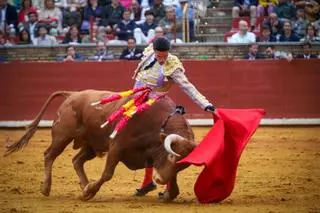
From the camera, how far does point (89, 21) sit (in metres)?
15.8

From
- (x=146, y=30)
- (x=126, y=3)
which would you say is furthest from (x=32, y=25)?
(x=146, y=30)

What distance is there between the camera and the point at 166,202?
7766 millimetres

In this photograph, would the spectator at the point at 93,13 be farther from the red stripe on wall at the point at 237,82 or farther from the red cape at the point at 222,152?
the red cape at the point at 222,152

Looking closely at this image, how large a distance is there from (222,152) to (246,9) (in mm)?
8642

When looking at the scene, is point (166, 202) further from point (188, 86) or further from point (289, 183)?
point (289, 183)

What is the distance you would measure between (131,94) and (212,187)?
1.15m

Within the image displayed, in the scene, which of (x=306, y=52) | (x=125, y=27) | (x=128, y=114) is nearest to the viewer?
(x=128, y=114)

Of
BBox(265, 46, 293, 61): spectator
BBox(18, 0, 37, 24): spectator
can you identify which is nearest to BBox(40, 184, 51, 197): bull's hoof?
BBox(265, 46, 293, 61): spectator

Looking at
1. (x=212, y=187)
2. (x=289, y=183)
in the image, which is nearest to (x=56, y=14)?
(x=289, y=183)

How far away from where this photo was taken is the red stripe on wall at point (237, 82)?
15031mm

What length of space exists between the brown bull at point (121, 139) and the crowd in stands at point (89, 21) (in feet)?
22.9

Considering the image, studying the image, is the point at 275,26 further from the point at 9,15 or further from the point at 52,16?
the point at 9,15

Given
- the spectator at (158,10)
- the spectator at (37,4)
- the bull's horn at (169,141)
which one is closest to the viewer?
the bull's horn at (169,141)

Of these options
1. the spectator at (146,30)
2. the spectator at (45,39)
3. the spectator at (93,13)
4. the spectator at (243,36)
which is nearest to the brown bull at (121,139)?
the spectator at (146,30)
